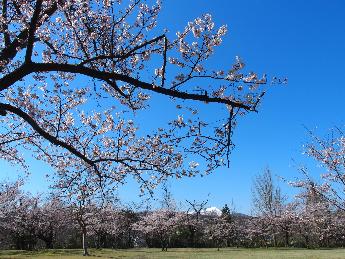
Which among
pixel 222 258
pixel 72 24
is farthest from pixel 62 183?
pixel 222 258

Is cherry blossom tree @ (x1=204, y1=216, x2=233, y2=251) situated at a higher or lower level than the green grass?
higher

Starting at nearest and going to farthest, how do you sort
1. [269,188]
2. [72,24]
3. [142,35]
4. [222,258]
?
1. [72,24]
2. [142,35]
3. [222,258]
4. [269,188]

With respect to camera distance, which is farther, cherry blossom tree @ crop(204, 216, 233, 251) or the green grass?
cherry blossom tree @ crop(204, 216, 233, 251)

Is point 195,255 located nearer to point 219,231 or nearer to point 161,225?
point 161,225

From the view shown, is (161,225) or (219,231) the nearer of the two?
(161,225)

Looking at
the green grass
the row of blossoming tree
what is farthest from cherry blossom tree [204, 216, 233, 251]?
the green grass

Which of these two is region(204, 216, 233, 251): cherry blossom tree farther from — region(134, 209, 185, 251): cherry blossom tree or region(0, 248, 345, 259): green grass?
region(0, 248, 345, 259): green grass

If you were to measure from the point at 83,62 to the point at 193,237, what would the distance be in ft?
169

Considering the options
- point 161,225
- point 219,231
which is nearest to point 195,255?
point 161,225

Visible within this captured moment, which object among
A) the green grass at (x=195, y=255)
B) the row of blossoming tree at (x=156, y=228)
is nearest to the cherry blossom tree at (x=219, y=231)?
the row of blossoming tree at (x=156, y=228)

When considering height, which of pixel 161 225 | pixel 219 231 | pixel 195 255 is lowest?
pixel 195 255

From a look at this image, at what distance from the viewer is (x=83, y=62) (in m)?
6.44

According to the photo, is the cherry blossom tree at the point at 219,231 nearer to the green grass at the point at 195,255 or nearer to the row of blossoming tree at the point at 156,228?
the row of blossoming tree at the point at 156,228

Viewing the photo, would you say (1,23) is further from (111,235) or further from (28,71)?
(111,235)
